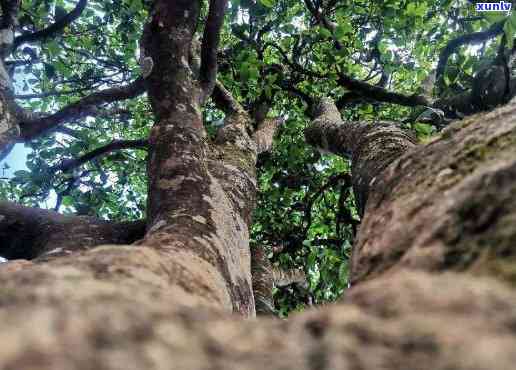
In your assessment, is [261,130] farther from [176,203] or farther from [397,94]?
[176,203]

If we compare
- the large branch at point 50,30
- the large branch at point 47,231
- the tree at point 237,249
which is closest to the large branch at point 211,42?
the tree at point 237,249

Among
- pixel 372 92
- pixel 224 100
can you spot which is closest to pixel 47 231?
pixel 224 100

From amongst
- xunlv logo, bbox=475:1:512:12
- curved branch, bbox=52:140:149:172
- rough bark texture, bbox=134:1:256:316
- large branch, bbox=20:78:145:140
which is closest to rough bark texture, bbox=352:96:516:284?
rough bark texture, bbox=134:1:256:316

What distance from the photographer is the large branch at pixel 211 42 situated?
8.98ft

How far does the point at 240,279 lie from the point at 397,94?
359 centimetres

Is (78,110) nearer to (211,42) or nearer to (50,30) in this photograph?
(50,30)

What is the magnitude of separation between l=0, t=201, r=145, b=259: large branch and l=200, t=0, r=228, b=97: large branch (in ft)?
4.00

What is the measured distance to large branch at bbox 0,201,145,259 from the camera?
2.18 metres

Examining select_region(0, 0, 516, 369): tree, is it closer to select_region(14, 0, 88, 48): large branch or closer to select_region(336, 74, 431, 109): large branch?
select_region(14, 0, 88, 48): large branch

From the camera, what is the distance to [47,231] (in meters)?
2.26

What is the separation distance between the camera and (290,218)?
224 inches

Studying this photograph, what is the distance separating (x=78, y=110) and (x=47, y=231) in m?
1.18

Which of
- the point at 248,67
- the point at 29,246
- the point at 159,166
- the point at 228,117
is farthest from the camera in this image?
the point at 228,117

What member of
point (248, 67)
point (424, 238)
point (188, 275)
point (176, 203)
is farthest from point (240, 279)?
point (248, 67)
